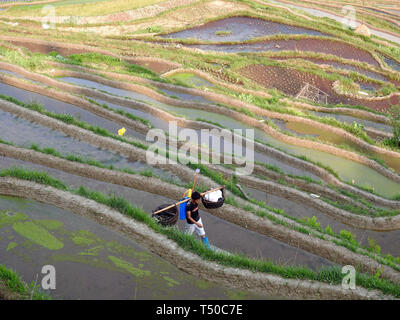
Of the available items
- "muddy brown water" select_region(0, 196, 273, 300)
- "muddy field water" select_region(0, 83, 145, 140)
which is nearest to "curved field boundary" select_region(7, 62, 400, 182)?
"muddy field water" select_region(0, 83, 145, 140)

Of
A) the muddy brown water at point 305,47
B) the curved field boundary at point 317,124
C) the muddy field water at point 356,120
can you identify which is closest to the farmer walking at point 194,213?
the curved field boundary at point 317,124

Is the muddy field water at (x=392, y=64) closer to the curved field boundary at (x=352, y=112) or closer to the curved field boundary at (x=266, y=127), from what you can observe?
the curved field boundary at (x=352, y=112)

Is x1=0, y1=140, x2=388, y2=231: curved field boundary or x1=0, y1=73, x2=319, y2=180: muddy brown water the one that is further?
x1=0, y1=73, x2=319, y2=180: muddy brown water

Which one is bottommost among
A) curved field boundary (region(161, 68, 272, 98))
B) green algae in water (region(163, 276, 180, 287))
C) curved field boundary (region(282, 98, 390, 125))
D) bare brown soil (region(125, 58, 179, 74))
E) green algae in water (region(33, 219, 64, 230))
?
green algae in water (region(163, 276, 180, 287))

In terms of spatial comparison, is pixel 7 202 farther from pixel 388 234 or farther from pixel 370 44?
pixel 370 44

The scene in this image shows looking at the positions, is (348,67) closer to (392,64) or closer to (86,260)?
(392,64)

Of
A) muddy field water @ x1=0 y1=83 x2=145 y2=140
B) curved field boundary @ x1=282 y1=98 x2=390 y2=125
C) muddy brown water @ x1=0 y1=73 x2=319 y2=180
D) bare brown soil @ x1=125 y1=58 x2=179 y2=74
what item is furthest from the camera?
bare brown soil @ x1=125 y1=58 x2=179 y2=74

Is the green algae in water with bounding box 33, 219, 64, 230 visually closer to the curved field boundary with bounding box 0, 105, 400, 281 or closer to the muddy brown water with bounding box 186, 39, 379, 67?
the curved field boundary with bounding box 0, 105, 400, 281
